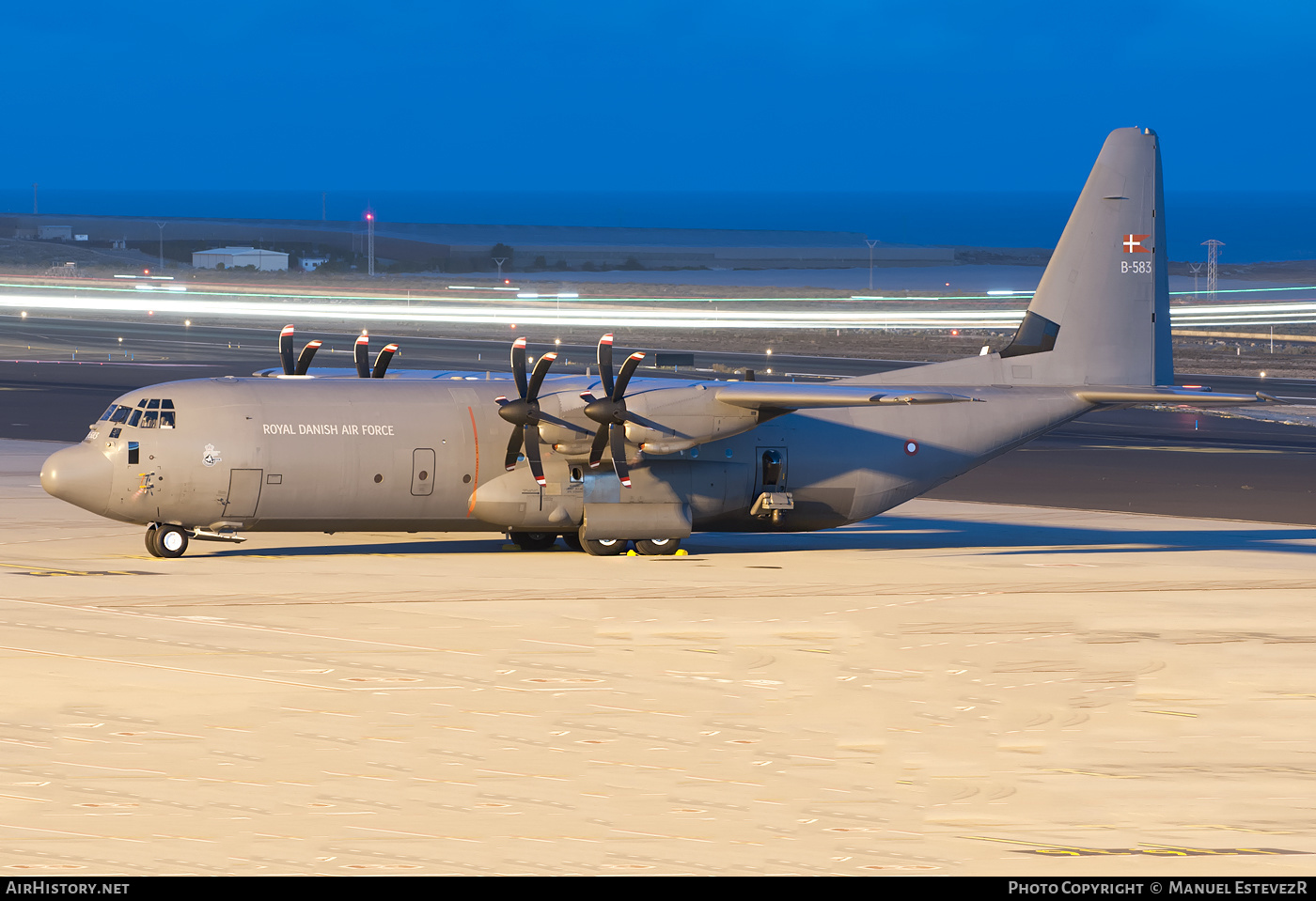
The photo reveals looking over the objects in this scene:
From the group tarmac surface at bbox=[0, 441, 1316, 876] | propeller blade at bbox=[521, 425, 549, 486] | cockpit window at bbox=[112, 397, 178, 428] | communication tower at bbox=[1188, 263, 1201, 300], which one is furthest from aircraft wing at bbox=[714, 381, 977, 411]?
communication tower at bbox=[1188, 263, 1201, 300]

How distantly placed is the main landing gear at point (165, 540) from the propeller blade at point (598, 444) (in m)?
8.02

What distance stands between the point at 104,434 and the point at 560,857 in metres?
19.3

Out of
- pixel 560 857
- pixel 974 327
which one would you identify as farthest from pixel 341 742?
pixel 974 327

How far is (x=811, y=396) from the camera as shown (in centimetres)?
3019

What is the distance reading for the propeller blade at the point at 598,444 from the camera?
101 feet

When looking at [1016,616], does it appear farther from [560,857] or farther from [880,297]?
[880,297]

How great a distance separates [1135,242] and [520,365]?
47.4 feet

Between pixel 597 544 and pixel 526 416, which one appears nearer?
pixel 526 416

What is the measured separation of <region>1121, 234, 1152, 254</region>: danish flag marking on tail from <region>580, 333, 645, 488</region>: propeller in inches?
477

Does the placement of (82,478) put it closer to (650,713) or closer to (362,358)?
(362,358)

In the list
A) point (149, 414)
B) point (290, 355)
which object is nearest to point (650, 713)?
point (149, 414)

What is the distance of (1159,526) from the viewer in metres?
37.6

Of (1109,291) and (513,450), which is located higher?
(1109,291)

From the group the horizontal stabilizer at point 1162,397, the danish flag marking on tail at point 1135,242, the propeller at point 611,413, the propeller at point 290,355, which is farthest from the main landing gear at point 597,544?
the danish flag marking on tail at point 1135,242
